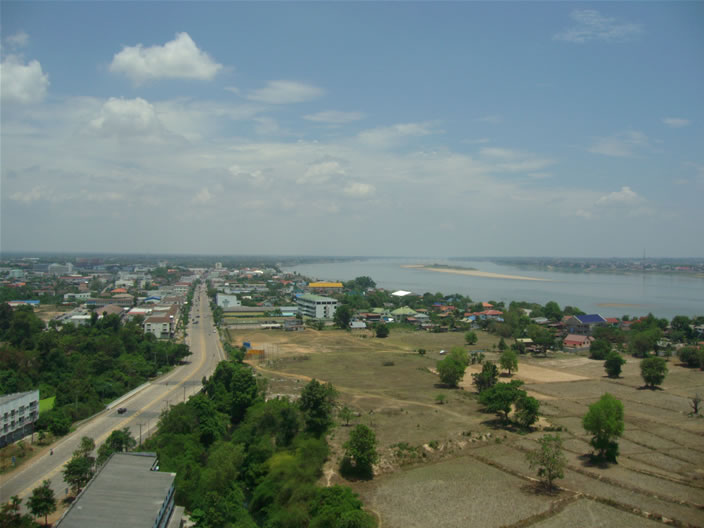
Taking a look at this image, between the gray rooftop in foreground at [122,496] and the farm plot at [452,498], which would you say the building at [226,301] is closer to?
the farm plot at [452,498]

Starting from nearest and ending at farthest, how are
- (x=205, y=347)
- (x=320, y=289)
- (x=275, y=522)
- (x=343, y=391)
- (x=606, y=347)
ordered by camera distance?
(x=275, y=522) → (x=343, y=391) → (x=606, y=347) → (x=205, y=347) → (x=320, y=289)

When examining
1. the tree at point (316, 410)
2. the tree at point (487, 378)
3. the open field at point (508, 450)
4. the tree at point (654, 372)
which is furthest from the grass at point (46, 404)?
the tree at point (654, 372)

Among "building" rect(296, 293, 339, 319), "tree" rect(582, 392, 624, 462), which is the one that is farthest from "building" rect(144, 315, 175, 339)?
"tree" rect(582, 392, 624, 462)

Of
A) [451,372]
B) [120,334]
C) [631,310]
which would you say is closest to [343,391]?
[451,372]

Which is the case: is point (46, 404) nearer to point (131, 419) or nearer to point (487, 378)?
point (131, 419)

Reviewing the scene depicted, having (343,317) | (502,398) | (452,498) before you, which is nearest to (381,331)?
(343,317)

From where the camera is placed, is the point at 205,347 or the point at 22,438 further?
the point at 205,347


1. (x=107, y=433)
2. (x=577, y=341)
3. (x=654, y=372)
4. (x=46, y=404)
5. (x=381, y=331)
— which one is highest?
(x=654, y=372)

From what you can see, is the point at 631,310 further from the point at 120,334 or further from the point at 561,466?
the point at 120,334
